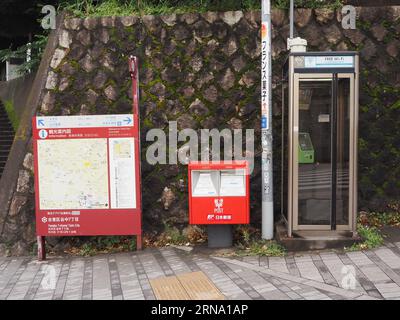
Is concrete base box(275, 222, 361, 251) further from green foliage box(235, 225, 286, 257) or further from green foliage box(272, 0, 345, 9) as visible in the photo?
green foliage box(272, 0, 345, 9)

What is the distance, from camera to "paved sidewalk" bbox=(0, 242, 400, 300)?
13.8ft

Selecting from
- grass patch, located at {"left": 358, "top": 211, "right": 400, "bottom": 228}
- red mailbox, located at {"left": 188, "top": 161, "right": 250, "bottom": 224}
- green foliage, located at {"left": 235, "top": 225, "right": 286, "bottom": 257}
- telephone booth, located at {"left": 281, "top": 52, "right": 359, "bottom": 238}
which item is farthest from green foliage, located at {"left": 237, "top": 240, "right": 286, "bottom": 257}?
grass patch, located at {"left": 358, "top": 211, "right": 400, "bottom": 228}

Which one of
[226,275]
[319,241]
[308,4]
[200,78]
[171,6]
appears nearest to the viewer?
[226,275]

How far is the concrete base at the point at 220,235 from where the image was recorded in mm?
5793

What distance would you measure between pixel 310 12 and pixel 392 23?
1.31 metres

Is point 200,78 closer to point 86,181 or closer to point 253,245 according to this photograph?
point 86,181

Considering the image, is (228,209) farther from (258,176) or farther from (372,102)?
(372,102)

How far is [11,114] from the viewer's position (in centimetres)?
1271

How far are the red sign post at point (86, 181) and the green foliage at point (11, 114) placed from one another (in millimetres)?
6858

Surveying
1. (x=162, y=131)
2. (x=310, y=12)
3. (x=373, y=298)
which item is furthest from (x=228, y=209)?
(x=310, y=12)

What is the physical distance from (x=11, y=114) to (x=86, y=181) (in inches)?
327

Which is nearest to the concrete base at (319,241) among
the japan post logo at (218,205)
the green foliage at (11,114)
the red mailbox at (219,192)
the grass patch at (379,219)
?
the red mailbox at (219,192)

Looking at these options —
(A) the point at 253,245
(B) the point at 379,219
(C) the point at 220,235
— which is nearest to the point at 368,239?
(B) the point at 379,219

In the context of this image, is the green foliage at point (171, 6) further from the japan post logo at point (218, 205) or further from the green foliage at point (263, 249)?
the green foliage at point (263, 249)
